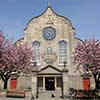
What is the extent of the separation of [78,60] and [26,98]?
1004 cm

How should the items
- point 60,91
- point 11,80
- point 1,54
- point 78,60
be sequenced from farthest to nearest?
point 11,80 < point 60,91 < point 78,60 < point 1,54

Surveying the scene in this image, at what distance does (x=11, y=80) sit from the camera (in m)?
31.2

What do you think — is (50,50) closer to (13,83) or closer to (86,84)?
(86,84)

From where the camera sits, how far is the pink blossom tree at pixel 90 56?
22719 mm

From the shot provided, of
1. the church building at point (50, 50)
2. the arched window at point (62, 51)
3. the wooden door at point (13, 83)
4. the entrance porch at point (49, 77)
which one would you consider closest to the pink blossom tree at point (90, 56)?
the church building at point (50, 50)

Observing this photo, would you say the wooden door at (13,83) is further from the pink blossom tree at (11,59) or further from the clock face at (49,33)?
the clock face at (49,33)

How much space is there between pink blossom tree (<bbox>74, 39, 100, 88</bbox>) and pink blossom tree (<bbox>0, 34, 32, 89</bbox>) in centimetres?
862

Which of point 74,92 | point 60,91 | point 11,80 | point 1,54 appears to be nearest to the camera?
point 1,54

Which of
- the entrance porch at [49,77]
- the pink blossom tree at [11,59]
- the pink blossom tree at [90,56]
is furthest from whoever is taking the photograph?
the entrance porch at [49,77]

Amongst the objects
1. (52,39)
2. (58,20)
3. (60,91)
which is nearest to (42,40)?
(52,39)

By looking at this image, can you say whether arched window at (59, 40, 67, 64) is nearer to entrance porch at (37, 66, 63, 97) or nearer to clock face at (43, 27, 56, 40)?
clock face at (43, 27, 56, 40)

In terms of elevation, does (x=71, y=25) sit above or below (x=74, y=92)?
above

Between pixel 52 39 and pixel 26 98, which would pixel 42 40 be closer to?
pixel 52 39

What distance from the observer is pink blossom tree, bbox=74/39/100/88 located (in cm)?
2272
